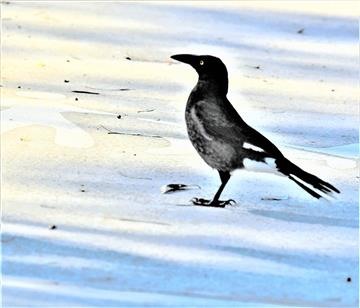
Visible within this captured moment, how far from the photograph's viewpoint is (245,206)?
4230mm

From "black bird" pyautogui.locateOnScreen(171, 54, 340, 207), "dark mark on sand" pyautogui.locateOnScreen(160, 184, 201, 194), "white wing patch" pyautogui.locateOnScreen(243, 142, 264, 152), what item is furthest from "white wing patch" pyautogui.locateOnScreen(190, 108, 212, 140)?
"dark mark on sand" pyautogui.locateOnScreen(160, 184, 201, 194)

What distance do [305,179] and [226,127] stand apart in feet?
1.02

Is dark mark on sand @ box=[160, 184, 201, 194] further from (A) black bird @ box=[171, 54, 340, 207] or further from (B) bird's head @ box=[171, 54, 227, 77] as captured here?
(B) bird's head @ box=[171, 54, 227, 77]

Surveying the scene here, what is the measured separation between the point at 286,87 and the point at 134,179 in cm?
200

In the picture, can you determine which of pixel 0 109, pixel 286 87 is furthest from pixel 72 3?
pixel 0 109

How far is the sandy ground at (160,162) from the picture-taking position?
3471mm

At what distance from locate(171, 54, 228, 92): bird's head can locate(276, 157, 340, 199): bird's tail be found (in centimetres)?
34

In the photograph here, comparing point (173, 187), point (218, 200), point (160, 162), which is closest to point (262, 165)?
point (218, 200)

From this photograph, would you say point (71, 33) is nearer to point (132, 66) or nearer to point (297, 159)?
point (132, 66)

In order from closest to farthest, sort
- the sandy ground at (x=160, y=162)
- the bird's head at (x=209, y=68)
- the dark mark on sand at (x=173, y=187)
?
the sandy ground at (x=160, y=162)
the dark mark on sand at (x=173, y=187)
the bird's head at (x=209, y=68)

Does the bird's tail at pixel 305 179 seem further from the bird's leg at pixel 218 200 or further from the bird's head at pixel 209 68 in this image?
the bird's head at pixel 209 68

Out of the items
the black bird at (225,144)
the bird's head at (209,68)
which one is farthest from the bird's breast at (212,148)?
the bird's head at (209,68)

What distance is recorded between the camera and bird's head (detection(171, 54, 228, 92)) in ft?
14.6

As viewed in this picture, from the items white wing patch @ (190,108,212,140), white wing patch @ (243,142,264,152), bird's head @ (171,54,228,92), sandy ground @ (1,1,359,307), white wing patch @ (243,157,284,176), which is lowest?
sandy ground @ (1,1,359,307)
